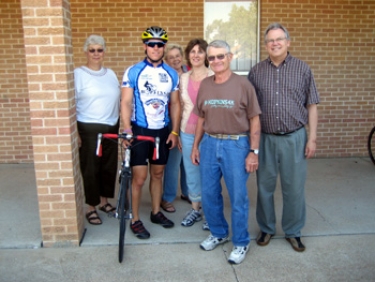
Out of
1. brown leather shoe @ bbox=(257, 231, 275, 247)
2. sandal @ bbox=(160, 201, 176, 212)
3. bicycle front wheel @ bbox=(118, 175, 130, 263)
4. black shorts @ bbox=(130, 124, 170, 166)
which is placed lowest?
brown leather shoe @ bbox=(257, 231, 275, 247)

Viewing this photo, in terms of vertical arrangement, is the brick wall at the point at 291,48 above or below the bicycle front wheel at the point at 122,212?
above

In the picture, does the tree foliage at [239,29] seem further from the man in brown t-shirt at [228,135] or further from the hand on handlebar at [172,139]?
the man in brown t-shirt at [228,135]

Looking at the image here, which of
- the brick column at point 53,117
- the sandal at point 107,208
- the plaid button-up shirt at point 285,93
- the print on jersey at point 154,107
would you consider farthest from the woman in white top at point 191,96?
the brick column at point 53,117

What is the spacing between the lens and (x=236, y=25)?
6.36 m

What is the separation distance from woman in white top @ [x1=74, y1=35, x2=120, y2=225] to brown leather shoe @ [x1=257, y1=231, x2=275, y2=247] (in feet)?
5.42

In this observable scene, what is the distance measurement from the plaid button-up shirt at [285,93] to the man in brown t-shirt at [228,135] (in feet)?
0.63

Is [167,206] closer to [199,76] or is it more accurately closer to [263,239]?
[263,239]

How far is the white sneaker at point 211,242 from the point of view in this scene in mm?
3561

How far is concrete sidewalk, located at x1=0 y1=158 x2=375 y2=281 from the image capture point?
3188 millimetres

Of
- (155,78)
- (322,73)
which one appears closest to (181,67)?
(155,78)

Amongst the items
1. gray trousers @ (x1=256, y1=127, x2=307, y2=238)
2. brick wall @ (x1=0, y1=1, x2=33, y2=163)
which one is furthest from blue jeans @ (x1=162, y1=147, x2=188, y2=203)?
brick wall @ (x1=0, y1=1, x2=33, y2=163)

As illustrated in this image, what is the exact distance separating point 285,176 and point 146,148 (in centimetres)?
130

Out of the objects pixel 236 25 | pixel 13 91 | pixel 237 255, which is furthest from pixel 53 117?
A: pixel 236 25

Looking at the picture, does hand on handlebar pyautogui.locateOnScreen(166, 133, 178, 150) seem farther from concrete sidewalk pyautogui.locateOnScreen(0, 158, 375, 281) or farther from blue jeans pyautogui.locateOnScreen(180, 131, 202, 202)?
concrete sidewalk pyautogui.locateOnScreen(0, 158, 375, 281)
